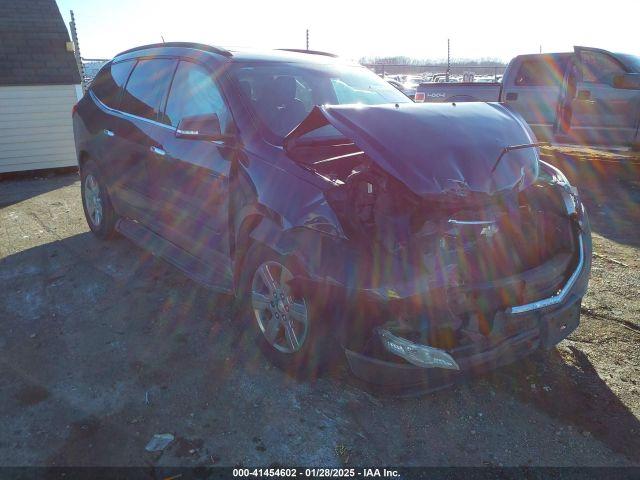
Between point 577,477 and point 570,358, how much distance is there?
3.54ft

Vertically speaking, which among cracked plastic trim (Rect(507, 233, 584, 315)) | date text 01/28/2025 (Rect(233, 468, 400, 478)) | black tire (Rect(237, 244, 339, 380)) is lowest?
date text 01/28/2025 (Rect(233, 468, 400, 478))

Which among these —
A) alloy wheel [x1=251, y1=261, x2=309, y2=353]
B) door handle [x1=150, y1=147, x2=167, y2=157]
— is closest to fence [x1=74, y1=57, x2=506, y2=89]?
door handle [x1=150, y1=147, x2=167, y2=157]

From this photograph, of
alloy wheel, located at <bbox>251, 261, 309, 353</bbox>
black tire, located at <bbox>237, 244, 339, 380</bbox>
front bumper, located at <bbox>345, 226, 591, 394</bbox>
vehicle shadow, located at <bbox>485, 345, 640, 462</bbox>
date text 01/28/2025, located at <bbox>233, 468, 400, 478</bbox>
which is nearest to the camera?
date text 01/28/2025, located at <bbox>233, 468, 400, 478</bbox>

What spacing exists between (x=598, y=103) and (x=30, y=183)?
35.4 ft

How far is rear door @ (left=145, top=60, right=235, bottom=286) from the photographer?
3533mm

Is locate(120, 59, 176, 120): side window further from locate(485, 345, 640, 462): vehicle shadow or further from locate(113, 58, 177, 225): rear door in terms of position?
locate(485, 345, 640, 462): vehicle shadow

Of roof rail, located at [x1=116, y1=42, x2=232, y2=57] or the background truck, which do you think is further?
the background truck

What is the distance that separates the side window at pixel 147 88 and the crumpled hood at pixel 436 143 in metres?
1.81

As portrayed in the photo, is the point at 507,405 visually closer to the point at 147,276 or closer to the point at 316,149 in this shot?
the point at 316,149

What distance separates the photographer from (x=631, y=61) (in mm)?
9039

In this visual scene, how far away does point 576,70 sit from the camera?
938 cm

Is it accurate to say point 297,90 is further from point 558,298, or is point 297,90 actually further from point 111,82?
point 111,82

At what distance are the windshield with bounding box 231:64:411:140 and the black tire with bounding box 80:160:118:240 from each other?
2447 millimetres

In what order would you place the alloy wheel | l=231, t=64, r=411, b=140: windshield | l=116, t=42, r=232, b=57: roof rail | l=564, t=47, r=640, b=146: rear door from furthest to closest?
1. l=564, t=47, r=640, b=146: rear door
2. l=116, t=42, r=232, b=57: roof rail
3. l=231, t=64, r=411, b=140: windshield
4. the alloy wheel
